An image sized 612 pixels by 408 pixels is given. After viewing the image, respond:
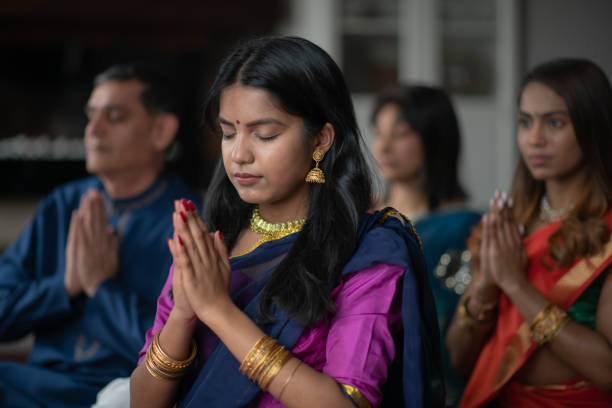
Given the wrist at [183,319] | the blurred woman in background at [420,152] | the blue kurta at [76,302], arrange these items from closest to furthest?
the wrist at [183,319] → the blue kurta at [76,302] → the blurred woman in background at [420,152]

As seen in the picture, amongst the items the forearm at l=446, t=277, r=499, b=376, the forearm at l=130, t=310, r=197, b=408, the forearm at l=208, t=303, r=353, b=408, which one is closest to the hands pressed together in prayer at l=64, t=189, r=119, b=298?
the forearm at l=130, t=310, r=197, b=408

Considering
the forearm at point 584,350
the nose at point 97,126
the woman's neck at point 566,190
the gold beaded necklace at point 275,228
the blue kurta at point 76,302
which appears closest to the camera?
the gold beaded necklace at point 275,228

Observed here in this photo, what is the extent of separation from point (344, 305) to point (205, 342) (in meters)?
0.33

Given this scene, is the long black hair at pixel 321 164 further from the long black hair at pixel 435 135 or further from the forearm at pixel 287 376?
the long black hair at pixel 435 135

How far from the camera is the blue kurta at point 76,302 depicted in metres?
1.96

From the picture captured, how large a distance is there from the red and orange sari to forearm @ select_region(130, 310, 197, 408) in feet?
3.05

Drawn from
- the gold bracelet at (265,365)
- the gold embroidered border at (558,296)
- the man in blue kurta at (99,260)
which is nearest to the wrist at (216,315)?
the gold bracelet at (265,365)

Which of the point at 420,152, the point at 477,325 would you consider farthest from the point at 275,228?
the point at 420,152

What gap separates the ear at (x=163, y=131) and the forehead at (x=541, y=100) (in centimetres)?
127

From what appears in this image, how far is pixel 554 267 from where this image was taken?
1726 mm

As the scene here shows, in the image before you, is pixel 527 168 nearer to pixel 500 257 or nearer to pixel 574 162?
pixel 574 162

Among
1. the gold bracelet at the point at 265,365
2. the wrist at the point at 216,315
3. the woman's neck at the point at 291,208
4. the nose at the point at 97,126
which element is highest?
the nose at the point at 97,126

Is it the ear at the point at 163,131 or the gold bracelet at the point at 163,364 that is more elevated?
the ear at the point at 163,131

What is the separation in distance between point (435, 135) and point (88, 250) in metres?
1.54
